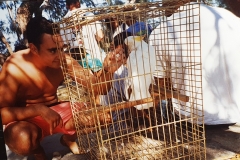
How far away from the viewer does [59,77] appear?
2.00 meters

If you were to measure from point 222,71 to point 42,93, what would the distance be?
4.64ft

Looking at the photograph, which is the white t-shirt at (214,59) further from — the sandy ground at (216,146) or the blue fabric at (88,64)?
the blue fabric at (88,64)

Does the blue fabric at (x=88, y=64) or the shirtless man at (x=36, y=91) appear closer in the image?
the blue fabric at (x=88, y=64)

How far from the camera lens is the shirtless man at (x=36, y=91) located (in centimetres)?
150

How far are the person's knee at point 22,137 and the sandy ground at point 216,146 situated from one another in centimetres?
31

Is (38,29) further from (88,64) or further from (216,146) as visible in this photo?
(216,146)

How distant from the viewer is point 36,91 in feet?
6.08

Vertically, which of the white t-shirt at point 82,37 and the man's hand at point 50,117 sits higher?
the white t-shirt at point 82,37

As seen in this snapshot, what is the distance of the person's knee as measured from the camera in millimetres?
1480

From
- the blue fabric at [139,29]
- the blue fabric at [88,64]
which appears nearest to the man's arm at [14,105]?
the blue fabric at [88,64]

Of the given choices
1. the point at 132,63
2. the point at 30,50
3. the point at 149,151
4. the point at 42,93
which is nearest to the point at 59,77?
the point at 42,93

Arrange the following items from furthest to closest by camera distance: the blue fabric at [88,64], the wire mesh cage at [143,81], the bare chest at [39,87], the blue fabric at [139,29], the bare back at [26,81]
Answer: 1. the bare chest at [39,87]
2. the bare back at [26,81]
3. the blue fabric at [139,29]
4. the wire mesh cage at [143,81]
5. the blue fabric at [88,64]

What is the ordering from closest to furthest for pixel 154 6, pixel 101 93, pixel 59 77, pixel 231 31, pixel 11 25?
pixel 154 6 < pixel 231 31 < pixel 101 93 < pixel 59 77 < pixel 11 25

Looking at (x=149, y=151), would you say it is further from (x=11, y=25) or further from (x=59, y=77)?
(x=11, y=25)
